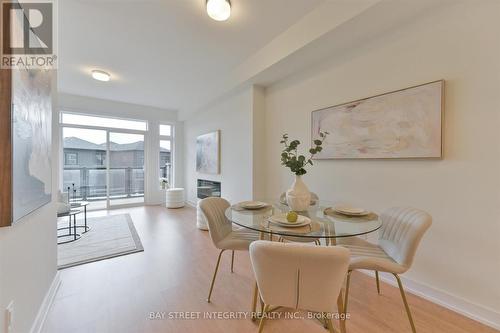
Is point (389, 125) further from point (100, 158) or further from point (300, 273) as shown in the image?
point (100, 158)

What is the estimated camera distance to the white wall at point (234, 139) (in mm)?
3572

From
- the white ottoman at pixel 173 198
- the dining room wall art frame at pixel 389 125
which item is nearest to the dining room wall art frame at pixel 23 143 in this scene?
the dining room wall art frame at pixel 389 125

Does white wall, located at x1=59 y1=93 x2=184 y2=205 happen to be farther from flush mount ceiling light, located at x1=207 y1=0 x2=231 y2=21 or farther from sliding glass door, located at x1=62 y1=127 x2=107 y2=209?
flush mount ceiling light, located at x1=207 y1=0 x2=231 y2=21

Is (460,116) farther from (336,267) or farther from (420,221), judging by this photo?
(336,267)

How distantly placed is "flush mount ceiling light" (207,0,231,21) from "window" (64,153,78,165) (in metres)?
5.02

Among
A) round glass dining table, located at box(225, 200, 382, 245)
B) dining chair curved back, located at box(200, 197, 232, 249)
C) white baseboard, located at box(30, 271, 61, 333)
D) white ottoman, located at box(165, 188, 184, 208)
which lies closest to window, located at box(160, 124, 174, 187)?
white ottoman, located at box(165, 188, 184, 208)

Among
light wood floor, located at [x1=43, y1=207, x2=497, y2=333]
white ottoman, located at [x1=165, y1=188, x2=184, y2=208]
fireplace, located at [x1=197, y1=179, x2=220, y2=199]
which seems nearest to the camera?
light wood floor, located at [x1=43, y1=207, x2=497, y2=333]

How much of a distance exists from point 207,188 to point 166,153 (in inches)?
85.3

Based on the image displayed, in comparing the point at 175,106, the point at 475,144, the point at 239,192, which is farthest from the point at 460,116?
the point at 175,106

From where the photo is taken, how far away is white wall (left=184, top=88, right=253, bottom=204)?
141 inches

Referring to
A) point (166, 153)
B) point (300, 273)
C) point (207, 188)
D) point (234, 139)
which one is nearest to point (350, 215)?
point (300, 273)

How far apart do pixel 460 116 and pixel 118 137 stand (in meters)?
6.47

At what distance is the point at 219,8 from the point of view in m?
1.94

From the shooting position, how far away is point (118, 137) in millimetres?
5492
